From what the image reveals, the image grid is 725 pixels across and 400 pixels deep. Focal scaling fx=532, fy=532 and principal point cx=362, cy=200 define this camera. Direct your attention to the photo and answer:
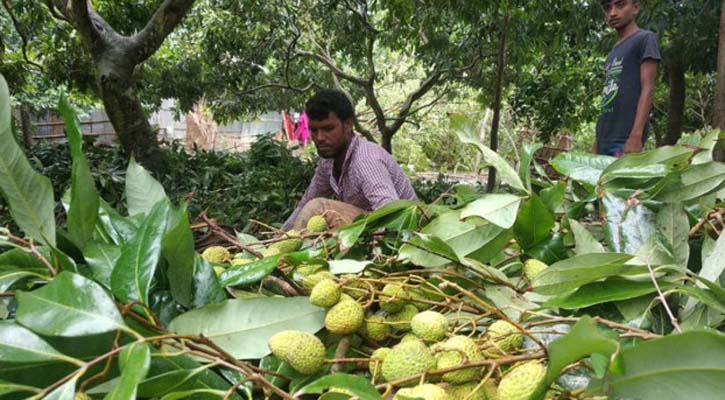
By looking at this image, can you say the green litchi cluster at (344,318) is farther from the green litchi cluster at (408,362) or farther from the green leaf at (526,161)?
the green leaf at (526,161)

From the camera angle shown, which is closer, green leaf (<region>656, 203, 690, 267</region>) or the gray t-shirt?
green leaf (<region>656, 203, 690, 267</region>)

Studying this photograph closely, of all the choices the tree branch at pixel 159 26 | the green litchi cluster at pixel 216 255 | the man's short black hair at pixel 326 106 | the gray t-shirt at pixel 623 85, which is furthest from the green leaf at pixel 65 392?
the tree branch at pixel 159 26

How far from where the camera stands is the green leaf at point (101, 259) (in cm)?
56

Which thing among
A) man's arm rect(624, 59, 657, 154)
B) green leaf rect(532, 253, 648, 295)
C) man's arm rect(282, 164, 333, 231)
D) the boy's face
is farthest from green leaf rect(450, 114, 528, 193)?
the boy's face

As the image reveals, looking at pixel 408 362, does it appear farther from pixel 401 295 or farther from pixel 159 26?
pixel 159 26

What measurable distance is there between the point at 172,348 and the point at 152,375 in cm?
3

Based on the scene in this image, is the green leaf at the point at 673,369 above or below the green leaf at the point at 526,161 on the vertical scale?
below

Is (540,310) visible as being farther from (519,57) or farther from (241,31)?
(241,31)

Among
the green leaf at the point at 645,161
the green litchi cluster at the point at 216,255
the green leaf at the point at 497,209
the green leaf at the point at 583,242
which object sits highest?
the green leaf at the point at 645,161

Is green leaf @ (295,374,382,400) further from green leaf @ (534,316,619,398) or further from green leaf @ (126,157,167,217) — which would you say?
green leaf @ (126,157,167,217)

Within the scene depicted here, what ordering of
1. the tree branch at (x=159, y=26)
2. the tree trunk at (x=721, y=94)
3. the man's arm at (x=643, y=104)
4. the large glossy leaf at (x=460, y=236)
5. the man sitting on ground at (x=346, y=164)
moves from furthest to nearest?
1. the tree branch at (x=159, y=26)
2. the man's arm at (x=643, y=104)
3. the man sitting on ground at (x=346, y=164)
4. the tree trunk at (x=721, y=94)
5. the large glossy leaf at (x=460, y=236)

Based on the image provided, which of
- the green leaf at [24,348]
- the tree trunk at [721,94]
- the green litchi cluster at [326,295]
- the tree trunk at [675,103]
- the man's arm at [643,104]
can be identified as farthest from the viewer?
the tree trunk at [675,103]

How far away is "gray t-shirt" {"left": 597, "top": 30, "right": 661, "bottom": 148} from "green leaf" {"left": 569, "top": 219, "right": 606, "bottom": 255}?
1833 mm

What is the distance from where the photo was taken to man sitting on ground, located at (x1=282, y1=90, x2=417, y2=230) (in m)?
1.77
